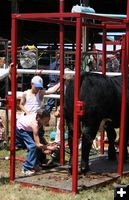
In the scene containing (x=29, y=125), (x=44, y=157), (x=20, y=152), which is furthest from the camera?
(x=20, y=152)

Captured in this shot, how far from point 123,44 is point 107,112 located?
996 mm

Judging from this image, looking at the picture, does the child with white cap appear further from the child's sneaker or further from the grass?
the grass

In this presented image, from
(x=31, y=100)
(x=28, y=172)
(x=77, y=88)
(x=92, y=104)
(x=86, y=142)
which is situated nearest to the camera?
(x=77, y=88)

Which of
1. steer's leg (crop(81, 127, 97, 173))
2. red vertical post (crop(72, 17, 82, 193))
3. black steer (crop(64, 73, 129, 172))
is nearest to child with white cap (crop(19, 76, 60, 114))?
black steer (crop(64, 73, 129, 172))

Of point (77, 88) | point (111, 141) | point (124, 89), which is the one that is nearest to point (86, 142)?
point (124, 89)

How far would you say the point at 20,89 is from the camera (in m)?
16.7

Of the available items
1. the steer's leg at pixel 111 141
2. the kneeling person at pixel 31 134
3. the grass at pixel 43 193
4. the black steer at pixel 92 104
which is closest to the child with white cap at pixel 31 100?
the kneeling person at pixel 31 134

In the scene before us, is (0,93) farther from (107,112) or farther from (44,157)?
(107,112)

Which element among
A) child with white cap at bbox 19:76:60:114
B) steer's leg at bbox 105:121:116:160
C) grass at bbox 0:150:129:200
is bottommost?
grass at bbox 0:150:129:200

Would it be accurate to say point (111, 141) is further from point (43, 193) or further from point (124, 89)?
point (43, 193)

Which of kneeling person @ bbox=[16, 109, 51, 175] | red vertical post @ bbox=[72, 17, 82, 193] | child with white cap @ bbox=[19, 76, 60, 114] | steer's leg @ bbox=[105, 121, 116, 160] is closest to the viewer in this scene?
red vertical post @ bbox=[72, 17, 82, 193]

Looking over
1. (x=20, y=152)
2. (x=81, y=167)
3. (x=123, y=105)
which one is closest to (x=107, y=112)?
(x=123, y=105)

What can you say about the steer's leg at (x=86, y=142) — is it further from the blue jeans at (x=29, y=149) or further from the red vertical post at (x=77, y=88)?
the red vertical post at (x=77, y=88)

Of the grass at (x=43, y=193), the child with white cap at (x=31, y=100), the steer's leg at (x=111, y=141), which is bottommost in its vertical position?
the grass at (x=43, y=193)
